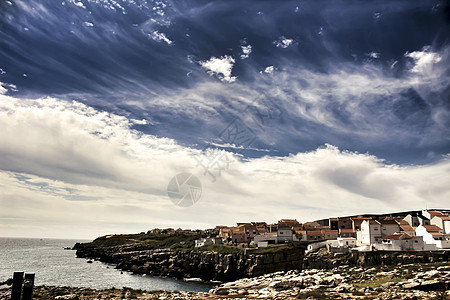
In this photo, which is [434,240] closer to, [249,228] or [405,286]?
[405,286]

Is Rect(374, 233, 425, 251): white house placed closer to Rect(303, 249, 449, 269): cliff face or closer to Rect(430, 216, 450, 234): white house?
Rect(303, 249, 449, 269): cliff face

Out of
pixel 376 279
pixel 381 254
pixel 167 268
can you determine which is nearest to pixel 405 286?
pixel 376 279

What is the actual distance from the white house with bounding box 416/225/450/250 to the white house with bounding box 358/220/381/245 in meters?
8.14

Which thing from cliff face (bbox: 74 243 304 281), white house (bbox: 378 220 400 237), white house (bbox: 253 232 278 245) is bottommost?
cliff face (bbox: 74 243 304 281)

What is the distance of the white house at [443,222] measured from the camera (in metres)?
68.8

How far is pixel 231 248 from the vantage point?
266ft

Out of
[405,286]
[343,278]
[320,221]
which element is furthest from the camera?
[320,221]

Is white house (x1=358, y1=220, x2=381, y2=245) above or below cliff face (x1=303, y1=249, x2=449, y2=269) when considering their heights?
above

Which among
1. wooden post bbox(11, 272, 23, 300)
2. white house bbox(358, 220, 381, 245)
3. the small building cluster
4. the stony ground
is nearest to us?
wooden post bbox(11, 272, 23, 300)

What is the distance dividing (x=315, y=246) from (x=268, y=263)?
12.0 metres

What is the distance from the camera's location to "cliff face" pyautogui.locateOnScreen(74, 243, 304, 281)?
66.6 meters

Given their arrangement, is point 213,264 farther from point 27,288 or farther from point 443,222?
point 27,288

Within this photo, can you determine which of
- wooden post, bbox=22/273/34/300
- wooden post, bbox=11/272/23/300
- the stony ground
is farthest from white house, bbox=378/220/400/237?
wooden post, bbox=11/272/23/300

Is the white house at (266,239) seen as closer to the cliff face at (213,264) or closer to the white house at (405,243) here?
the cliff face at (213,264)
